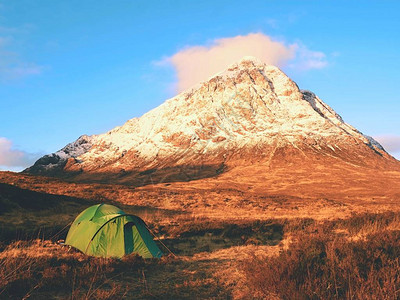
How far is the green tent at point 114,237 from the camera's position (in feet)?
36.6

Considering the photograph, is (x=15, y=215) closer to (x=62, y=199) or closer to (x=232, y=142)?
(x=62, y=199)

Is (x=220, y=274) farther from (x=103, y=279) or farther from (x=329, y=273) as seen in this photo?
(x=103, y=279)

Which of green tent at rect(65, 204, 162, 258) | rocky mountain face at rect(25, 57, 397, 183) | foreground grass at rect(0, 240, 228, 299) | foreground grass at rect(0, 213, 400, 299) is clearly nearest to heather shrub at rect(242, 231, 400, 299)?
foreground grass at rect(0, 213, 400, 299)

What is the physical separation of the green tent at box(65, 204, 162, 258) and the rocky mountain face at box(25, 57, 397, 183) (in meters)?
92.6

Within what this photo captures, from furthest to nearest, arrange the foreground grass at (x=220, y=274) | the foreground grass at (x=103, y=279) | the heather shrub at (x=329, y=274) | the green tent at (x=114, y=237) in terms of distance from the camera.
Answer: the green tent at (x=114, y=237)
the foreground grass at (x=103, y=279)
the foreground grass at (x=220, y=274)
the heather shrub at (x=329, y=274)

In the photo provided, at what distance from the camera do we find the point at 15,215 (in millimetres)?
21391

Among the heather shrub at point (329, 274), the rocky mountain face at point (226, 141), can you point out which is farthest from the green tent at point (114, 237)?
the rocky mountain face at point (226, 141)

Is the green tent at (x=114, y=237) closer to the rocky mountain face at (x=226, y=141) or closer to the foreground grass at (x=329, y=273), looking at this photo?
the foreground grass at (x=329, y=273)

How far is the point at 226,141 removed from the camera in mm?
153375

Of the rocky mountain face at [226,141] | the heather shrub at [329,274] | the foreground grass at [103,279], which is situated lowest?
the foreground grass at [103,279]

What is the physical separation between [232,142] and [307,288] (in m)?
146

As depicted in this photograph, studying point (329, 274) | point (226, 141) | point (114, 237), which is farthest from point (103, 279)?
point (226, 141)

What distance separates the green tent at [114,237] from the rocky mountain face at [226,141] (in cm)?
9263

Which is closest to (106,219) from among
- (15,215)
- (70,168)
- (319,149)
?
(15,215)
